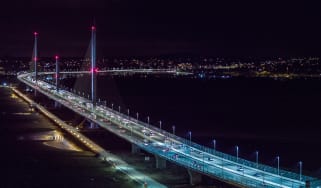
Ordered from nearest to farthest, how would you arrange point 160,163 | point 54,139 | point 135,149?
point 160,163, point 135,149, point 54,139

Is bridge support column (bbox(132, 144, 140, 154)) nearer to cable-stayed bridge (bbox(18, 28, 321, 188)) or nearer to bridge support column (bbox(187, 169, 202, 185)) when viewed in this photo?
cable-stayed bridge (bbox(18, 28, 321, 188))

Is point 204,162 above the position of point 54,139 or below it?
above

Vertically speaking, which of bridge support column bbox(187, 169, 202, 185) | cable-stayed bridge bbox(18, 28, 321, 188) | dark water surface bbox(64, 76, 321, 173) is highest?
cable-stayed bridge bbox(18, 28, 321, 188)

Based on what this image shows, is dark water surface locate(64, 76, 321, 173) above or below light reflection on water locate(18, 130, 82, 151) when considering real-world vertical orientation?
below

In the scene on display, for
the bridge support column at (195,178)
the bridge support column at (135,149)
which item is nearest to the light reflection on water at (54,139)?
the bridge support column at (135,149)

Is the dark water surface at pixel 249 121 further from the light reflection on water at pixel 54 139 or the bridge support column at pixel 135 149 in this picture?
the light reflection on water at pixel 54 139

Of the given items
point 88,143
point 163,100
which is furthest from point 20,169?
point 163,100

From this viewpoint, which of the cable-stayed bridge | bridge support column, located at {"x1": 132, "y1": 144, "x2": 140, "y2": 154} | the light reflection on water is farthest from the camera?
the light reflection on water

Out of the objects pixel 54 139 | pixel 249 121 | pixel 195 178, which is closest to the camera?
pixel 195 178

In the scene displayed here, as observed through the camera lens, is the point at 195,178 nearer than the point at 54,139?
Yes

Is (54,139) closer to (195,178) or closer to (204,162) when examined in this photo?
(204,162)

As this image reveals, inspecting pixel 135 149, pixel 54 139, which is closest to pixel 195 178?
pixel 135 149

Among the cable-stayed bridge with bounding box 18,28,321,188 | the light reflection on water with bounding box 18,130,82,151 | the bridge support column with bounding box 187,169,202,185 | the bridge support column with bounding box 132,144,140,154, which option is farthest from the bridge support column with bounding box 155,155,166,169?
the light reflection on water with bounding box 18,130,82,151
